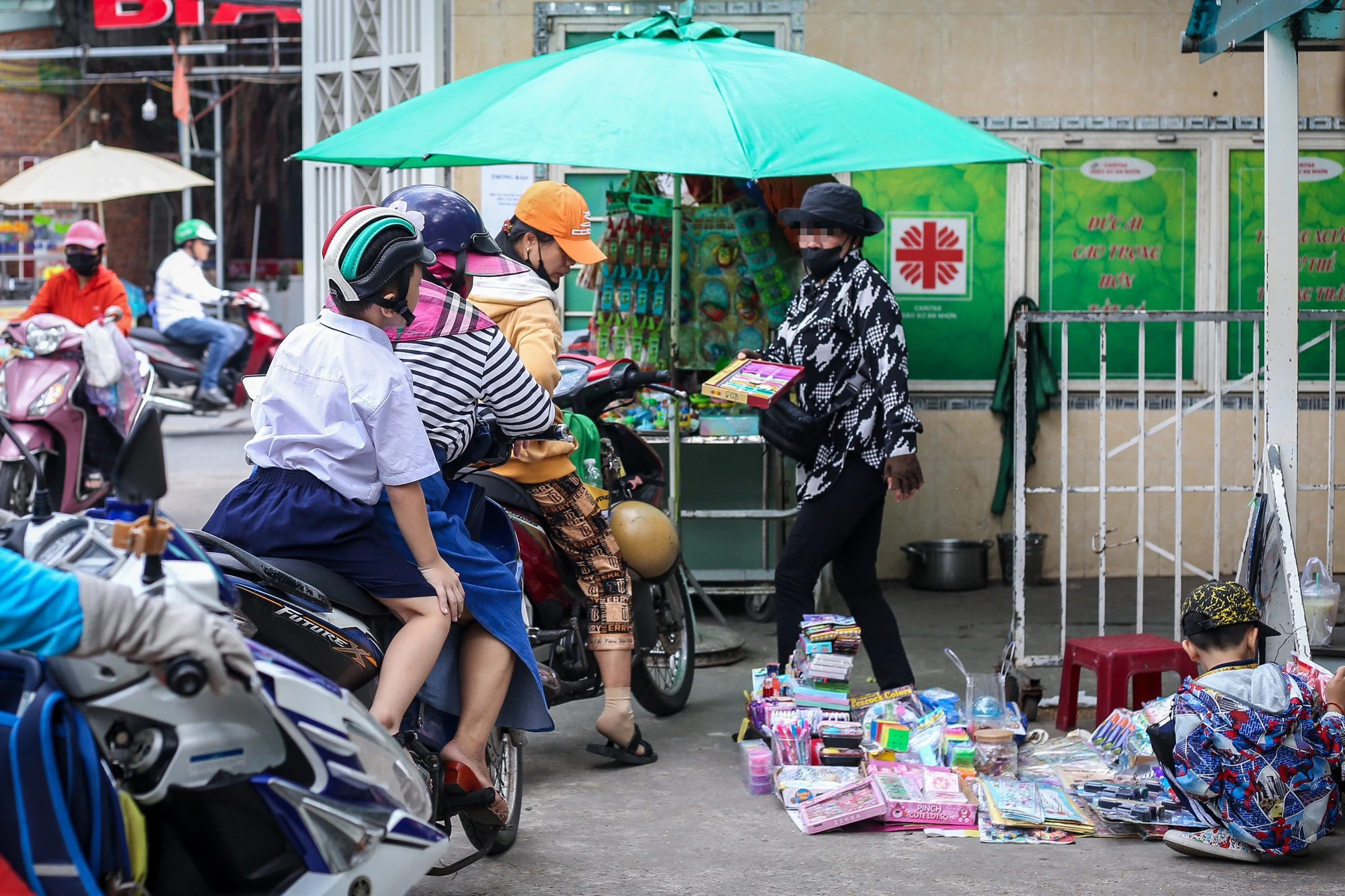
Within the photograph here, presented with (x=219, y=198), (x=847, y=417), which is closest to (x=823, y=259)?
(x=847, y=417)

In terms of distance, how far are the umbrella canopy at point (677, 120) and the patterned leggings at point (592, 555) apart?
113cm

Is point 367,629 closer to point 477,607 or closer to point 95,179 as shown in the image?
point 477,607

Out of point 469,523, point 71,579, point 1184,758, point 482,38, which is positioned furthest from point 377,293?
point 482,38

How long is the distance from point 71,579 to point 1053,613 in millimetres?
5951

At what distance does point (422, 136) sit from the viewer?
17.9ft

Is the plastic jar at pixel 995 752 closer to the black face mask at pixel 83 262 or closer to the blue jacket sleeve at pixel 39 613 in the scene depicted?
the blue jacket sleeve at pixel 39 613

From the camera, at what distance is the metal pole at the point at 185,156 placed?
20266mm

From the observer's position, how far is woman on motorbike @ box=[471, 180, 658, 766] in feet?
15.9

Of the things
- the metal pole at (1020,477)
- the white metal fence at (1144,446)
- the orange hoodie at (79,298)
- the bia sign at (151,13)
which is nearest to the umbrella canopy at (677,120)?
the metal pole at (1020,477)

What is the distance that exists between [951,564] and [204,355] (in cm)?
919

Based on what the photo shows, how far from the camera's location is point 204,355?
47.9 ft

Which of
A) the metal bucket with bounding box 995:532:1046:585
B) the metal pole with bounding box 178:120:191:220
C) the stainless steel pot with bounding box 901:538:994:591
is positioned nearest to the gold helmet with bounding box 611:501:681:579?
the stainless steel pot with bounding box 901:538:994:591

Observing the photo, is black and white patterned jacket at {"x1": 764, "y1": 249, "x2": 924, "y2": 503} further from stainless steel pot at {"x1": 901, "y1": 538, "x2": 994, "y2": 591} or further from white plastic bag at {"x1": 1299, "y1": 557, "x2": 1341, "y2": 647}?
stainless steel pot at {"x1": 901, "y1": 538, "x2": 994, "y2": 591}

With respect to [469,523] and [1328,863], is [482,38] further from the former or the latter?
[1328,863]
